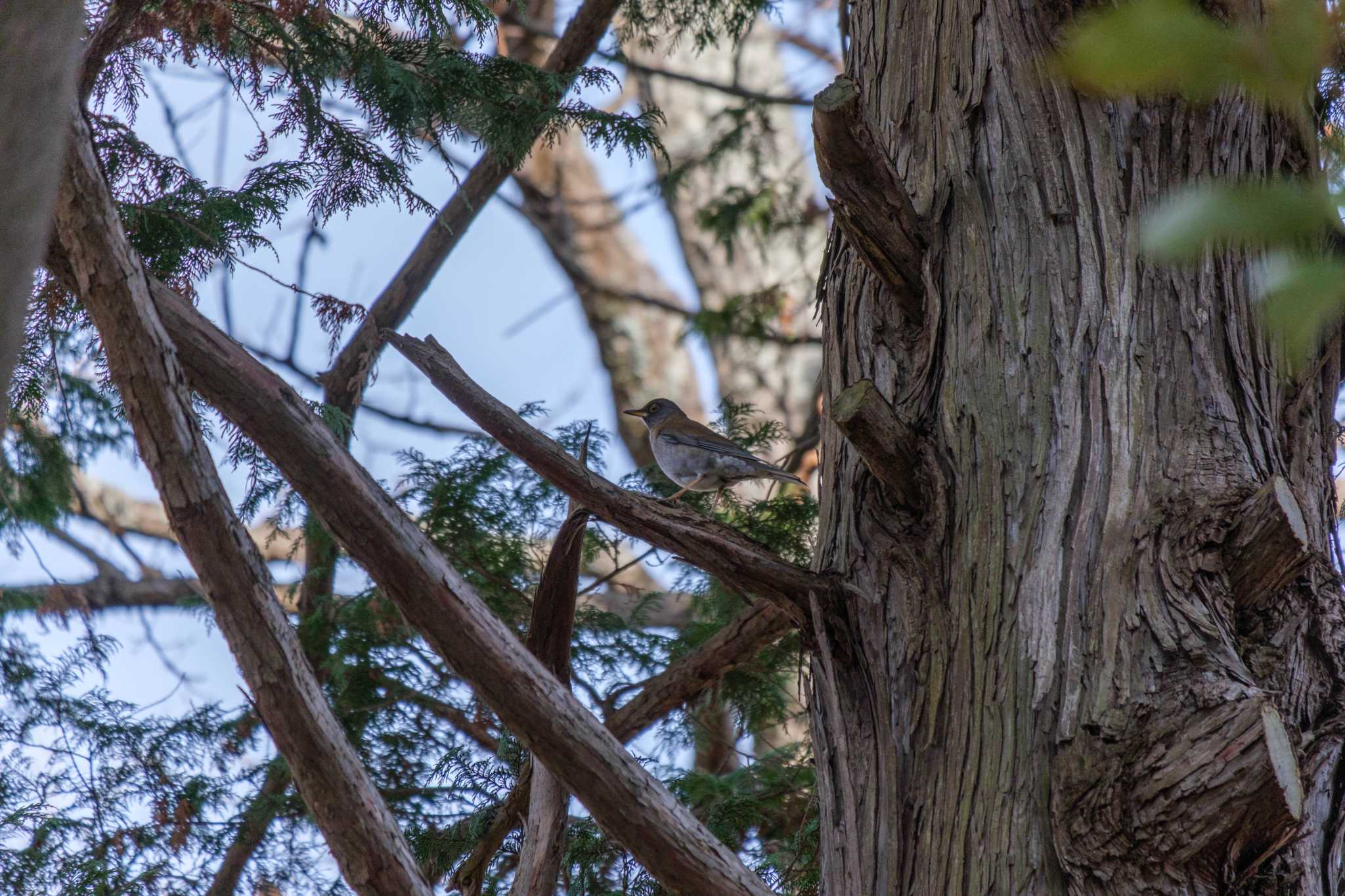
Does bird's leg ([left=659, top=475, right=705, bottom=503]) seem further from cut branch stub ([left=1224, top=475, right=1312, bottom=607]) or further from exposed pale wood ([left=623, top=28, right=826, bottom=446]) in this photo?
cut branch stub ([left=1224, top=475, right=1312, bottom=607])

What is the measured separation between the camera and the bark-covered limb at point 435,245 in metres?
4.30

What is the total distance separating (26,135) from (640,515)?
162cm

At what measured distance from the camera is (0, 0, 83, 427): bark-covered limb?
0.72 metres

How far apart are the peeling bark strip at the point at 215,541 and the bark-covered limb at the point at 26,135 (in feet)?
4.93

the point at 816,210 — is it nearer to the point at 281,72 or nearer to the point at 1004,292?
the point at 281,72

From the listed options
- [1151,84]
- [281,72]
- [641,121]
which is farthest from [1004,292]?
[281,72]

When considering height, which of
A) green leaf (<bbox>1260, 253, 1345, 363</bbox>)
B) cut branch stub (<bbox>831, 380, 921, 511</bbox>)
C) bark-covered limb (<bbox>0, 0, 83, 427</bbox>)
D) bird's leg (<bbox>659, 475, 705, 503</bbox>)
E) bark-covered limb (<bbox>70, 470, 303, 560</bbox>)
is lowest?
green leaf (<bbox>1260, 253, 1345, 363</bbox>)

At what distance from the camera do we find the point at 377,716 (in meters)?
4.17

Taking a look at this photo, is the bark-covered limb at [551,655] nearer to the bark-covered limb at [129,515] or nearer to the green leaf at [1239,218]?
the green leaf at [1239,218]

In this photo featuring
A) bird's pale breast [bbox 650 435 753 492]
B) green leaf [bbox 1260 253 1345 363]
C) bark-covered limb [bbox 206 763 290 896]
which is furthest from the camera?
bird's pale breast [bbox 650 435 753 492]

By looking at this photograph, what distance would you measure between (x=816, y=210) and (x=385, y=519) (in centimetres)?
610

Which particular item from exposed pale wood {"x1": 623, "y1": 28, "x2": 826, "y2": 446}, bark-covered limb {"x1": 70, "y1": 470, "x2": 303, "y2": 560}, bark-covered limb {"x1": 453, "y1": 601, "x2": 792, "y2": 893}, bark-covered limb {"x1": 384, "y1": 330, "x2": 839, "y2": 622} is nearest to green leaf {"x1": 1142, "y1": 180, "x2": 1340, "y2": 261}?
bark-covered limb {"x1": 384, "y1": 330, "x2": 839, "y2": 622}

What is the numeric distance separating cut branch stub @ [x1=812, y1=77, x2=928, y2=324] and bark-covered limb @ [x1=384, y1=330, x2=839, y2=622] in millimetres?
632

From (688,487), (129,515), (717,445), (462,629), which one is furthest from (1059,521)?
(129,515)
